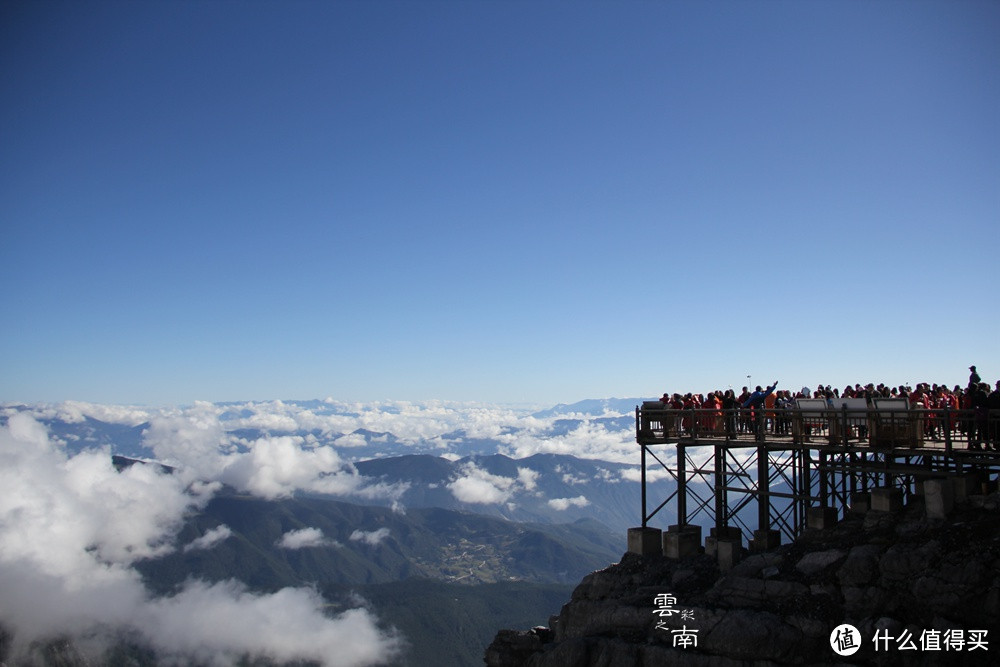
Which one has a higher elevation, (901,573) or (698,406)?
(698,406)

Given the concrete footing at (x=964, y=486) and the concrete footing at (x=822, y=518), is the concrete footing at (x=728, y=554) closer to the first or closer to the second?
the concrete footing at (x=822, y=518)

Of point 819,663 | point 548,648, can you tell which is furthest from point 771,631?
point 548,648

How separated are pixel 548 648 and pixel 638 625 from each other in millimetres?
4215

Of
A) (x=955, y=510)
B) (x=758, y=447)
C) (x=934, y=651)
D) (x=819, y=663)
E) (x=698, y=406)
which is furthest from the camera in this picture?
(x=698, y=406)

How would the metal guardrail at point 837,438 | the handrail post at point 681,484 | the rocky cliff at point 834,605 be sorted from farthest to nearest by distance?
the handrail post at point 681,484 < the metal guardrail at point 837,438 < the rocky cliff at point 834,605

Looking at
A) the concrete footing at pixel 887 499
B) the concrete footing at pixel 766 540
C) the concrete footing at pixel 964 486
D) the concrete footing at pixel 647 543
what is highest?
the concrete footing at pixel 964 486

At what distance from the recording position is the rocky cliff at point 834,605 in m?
19.2

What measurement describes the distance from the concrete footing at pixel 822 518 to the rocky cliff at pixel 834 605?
34 centimetres

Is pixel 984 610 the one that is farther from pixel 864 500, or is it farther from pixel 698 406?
pixel 698 406

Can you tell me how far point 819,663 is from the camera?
803 inches

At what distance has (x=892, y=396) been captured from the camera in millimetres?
28938

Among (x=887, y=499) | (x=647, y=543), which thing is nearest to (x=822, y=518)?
(x=887, y=499)

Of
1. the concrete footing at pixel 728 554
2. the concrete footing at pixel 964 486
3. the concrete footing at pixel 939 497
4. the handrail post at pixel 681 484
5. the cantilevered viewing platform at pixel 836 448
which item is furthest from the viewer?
the handrail post at pixel 681 484

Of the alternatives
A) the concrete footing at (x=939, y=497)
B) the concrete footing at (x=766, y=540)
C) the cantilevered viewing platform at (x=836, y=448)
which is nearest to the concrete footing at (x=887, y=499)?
the cantilevered viewing platform at (x=836, y=448)
